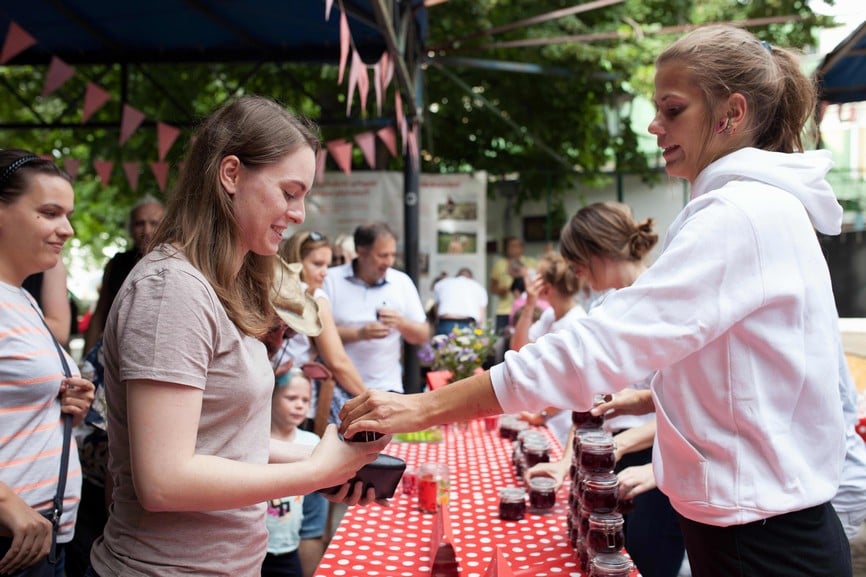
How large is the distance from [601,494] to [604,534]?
0.37 feet

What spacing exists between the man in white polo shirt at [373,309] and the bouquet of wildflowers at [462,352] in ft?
1.59

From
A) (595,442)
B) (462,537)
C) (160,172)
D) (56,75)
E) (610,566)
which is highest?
(56,75)

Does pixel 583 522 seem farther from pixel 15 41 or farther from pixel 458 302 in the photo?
pixel 458 302

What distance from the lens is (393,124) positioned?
649 cm

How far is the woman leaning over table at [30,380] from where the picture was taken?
182 cm

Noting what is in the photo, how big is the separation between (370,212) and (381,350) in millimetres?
3016

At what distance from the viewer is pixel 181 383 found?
1.19 metres

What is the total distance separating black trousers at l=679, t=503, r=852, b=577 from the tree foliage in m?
6.78

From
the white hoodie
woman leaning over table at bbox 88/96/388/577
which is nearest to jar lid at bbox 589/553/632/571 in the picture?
the white hoodie

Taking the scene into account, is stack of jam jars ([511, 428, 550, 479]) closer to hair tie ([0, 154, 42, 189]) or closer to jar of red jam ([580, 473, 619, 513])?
jar of red jam ([580, 473, 619, 513])

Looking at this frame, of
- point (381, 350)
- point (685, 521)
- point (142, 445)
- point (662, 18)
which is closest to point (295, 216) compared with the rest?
point (142, 445)

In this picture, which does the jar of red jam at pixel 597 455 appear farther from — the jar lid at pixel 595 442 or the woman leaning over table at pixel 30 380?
the woman leaning over table at pixel 30 380

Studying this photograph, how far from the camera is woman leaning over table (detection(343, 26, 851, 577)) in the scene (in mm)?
1329

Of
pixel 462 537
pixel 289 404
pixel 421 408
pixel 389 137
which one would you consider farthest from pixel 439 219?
pixel 421 408
